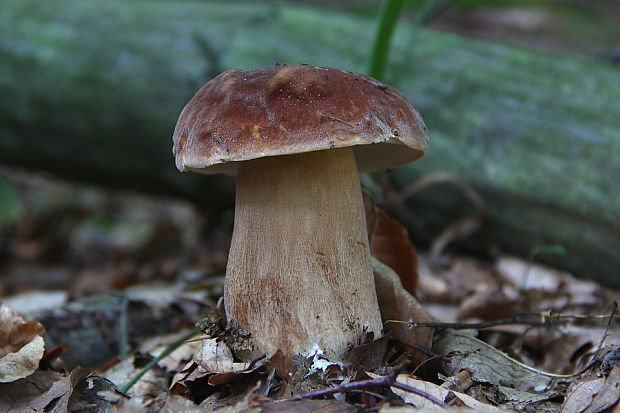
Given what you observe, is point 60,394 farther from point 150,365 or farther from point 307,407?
point 307,407

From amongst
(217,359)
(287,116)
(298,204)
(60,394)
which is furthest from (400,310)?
(60,394)

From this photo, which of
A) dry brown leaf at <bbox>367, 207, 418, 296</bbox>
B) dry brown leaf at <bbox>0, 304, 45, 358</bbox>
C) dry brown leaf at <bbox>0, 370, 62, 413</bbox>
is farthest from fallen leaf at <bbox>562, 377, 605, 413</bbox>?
dry brown leaf at <bbox>0, 304, 45, 358</bbox>

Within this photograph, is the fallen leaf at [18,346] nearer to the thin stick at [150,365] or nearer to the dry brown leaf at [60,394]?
the dry brown leaf at [60,394]

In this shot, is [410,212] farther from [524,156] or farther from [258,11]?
[258,11]

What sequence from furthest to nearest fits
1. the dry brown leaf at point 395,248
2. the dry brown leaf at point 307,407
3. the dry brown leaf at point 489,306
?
the dry brown leaf at point 489,306, the dry brown leaf at point 395,248, the dry brown leaf at point 307,407

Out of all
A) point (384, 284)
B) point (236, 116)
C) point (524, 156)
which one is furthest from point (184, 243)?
point (236, 116)

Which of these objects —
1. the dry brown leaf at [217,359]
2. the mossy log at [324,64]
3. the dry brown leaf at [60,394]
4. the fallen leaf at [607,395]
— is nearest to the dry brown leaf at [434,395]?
the fallen leaf at [607,395]

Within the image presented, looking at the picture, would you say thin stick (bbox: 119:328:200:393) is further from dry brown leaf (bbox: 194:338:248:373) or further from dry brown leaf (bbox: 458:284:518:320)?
dry brown leaf (bbox: 458:284:518:320)
